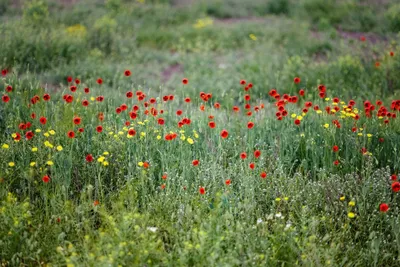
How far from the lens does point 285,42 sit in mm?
10414

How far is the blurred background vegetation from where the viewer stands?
795 cm

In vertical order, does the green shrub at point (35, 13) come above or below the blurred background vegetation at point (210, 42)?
above

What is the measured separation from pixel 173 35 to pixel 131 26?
1.18m

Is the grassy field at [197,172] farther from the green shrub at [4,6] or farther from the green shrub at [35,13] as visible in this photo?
the green shrub at [4,6]

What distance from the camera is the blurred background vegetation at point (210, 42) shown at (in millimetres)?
7953

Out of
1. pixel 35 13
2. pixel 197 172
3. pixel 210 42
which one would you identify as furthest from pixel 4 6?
pixel 197 172

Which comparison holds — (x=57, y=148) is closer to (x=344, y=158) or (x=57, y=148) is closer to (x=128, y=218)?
(x=128, y=218)

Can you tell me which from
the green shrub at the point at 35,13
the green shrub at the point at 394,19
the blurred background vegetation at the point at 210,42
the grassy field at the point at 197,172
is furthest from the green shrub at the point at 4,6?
the green shrub at the point at 394,19

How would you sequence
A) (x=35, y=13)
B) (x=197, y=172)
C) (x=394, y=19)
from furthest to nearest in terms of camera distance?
(x=394, y=19)
(x=35, y=13)
(x=197, y=172)

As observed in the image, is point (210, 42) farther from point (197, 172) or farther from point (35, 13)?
point (197, 172)

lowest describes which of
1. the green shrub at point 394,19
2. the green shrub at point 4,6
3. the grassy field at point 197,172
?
the grassy field at point 197,172

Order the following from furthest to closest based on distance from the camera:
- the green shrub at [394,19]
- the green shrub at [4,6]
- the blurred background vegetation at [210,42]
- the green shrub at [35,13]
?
the green shrub at [4,6] < the green shrub at [394,19] < the green shrub at [35,13] < the blurred background vegetation at [210,42]

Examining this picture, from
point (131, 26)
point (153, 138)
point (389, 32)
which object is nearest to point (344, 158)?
point (153, 138)

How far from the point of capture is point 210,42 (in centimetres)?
1070
